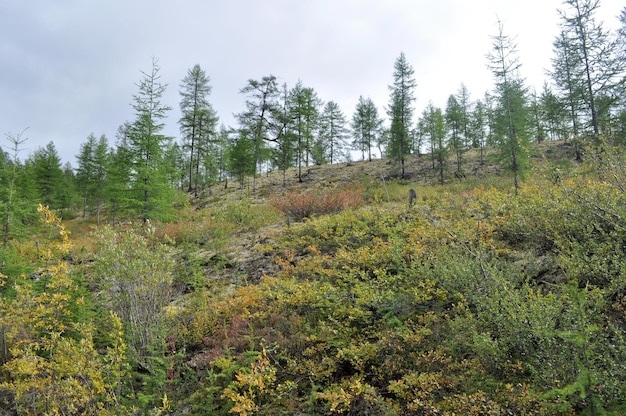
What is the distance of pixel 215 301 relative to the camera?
6141 millimetres

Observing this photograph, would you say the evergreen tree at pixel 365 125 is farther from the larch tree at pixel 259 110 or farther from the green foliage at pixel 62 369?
the green foliage at pixel 62 369

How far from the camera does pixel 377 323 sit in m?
4.56

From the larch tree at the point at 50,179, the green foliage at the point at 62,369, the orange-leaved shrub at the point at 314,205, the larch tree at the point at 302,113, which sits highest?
the larch tree at the point at 302,113

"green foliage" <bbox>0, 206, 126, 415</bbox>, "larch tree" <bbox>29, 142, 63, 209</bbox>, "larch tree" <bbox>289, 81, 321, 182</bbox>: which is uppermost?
"larch tree" <bbox>289, 81, 321, 182</bbox>

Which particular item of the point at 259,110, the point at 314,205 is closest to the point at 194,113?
the point at 259,110

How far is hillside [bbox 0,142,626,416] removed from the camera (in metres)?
2.93

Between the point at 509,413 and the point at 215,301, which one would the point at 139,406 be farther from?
the point at 509,413

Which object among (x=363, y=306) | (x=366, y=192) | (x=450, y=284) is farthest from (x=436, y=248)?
(x=366, y=192)

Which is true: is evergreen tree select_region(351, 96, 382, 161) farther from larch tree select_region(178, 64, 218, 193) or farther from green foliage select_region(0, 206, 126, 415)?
green foliage select_region(0, 206, 126, 415)

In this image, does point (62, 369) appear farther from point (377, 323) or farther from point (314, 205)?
point (314, 205)

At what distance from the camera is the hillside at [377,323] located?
2.93 m

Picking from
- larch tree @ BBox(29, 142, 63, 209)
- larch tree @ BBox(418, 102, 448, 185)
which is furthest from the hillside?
larch tree @ BBox(29, 142, 63, 209)

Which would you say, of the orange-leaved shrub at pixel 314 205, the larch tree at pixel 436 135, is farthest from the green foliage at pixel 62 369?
the larch tree at pixel 436 135

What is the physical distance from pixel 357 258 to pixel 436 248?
1556 millimetres
